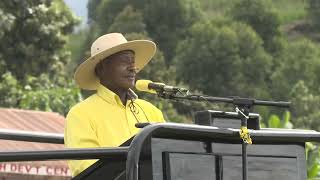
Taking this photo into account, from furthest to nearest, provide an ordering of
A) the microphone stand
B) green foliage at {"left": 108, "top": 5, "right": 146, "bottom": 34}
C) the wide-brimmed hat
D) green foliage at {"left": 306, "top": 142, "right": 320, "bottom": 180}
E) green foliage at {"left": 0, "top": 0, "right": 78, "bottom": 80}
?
green foliage at {"left": 108, "top": 5, "right": 146, "bottom": 34}, green foliage at {"left": 0, "top": 0, "right": 78, "bottom": 80}, green foliage at {"left": 306, "top": 142, "right": 320, "bottom": 180}, the wide-brimmed hat, the microphone stand

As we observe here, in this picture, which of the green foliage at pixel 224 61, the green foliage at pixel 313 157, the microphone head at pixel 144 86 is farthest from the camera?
the green foliage at pixel 224 61

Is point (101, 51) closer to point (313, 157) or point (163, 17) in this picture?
point (313, 157)

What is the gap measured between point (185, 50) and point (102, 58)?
60.4m

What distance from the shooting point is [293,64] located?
60469mm

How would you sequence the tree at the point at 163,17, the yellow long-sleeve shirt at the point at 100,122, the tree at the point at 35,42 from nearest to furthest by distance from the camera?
Answer: the yellow long-sleeve shirt at the point at 100,122 < the tree at the point at 35,42 < the tree at the point at 163,17

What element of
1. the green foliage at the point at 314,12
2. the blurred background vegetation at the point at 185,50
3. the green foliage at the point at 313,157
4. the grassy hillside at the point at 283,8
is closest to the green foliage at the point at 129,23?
the blurred background vegetation at the point at 185,50

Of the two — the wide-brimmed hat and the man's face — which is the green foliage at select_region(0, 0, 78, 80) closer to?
the wide-brimmed hat

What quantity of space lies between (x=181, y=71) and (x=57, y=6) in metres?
37.1

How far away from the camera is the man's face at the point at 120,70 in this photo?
4.06m

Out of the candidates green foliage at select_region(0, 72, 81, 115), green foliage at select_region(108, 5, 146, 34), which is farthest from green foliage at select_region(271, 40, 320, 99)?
green foliage at select_region(0, 72, 81, 115)

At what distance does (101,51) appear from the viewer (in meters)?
4.04

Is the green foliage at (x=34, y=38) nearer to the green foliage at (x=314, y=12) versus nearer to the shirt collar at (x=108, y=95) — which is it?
the shirt collar at (x=108, y=95)

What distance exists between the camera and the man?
3.81 meters

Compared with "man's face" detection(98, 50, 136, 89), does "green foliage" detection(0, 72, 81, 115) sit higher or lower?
lower
